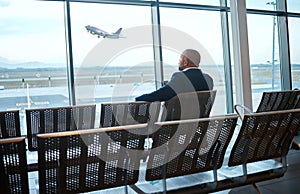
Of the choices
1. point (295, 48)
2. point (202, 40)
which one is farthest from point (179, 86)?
point (295, 48)

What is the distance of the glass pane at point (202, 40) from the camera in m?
5.96

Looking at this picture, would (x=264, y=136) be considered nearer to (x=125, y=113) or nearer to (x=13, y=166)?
(x=125, y=113)

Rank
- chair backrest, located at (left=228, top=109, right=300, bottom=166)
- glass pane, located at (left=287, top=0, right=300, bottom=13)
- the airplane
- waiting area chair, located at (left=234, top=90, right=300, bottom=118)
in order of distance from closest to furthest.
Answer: chair backrest, located at (left=228, top=109, right=300, bottom=166), waiting area chair, located at (left=234, top=90, right=300, bottom=118), the airplane, glass pane, located at (left=287, top=0, right=300, bottom=13)

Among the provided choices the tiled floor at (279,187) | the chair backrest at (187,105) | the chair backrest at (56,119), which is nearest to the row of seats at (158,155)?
the tiled floor at (279,187)

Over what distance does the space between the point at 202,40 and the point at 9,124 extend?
15.4ft

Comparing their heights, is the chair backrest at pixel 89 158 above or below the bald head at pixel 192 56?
below

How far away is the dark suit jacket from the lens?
9.68 feet

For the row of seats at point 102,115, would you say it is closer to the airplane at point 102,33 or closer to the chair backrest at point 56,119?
the chair backrest at point 56,119

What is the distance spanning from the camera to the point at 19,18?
16.1 ft

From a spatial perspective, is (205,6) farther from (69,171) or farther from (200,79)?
(69,171)

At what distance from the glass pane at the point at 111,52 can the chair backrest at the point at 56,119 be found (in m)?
2.65

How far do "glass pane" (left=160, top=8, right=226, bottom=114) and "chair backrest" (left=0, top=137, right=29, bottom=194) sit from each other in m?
4.55

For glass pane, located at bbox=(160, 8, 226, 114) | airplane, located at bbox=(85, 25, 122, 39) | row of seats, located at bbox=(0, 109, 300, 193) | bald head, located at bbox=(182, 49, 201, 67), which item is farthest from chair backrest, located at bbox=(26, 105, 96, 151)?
glass pane, located at bbox=(160, 8, 226, 114)

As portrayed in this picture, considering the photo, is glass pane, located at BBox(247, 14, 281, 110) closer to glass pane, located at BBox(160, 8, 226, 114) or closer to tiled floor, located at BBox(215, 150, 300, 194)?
glass pane, located at BBox(160, 8, 226, 114)
